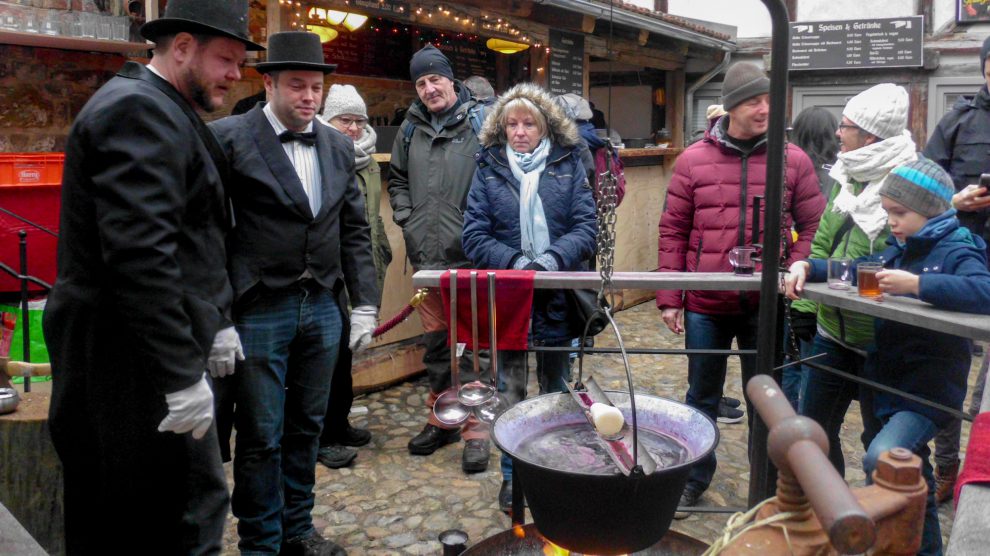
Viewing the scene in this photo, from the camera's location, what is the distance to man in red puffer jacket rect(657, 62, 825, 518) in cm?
400

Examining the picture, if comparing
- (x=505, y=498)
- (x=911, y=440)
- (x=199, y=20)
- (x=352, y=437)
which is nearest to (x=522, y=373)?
(x=505, y=498)

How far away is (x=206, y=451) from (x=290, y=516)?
2.97 ft

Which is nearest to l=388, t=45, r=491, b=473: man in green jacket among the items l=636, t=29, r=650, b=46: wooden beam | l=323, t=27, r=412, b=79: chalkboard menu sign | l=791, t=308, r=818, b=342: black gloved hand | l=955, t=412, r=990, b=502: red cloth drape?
l=791, t=308, r=818, b=342: black gloved hand

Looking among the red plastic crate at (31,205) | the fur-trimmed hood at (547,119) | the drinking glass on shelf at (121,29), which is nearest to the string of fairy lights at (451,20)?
the drinking glass on shelf at (121,29)

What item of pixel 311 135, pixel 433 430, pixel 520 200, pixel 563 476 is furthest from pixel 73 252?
pixel 433 430

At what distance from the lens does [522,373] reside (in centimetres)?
406

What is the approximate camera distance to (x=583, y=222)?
4.25 metres

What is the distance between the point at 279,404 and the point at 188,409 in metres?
0.84

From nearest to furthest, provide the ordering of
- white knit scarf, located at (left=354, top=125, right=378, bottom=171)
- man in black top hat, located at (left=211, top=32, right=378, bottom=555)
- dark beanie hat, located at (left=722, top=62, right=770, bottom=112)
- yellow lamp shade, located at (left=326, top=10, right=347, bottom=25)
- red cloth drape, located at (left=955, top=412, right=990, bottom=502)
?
red cloth drape, located at (left=955, top=412, right=990, bottom=502), man in black top hat, located at (left=211, top=32, right=378, bottom=555), dark beanie hat, located at (left=722, top=62, right=770, bottom=112), white knit scarf, located at (left=354, top=125, right=378, bottom=171), yellow lamp shade, located at (left=326, top=10, right=347, bottom=25)

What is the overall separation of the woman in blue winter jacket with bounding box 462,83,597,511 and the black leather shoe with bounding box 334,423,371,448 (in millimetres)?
1195

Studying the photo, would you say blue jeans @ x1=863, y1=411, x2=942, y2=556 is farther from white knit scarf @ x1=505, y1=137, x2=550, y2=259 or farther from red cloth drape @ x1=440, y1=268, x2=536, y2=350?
white knit scarf @ x1=505, y1=137, x2=550, y2=259

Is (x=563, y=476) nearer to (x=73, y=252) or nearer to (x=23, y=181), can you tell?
(x=73, y=252)

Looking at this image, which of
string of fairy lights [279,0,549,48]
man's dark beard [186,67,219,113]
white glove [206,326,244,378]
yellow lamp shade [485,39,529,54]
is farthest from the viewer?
yellow lamp shade [485,39,529,54]

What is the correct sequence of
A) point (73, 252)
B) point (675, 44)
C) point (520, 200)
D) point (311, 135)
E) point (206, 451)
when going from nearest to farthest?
point (73, 252) < point (206, 451) < point (311, 135) < point (520, 200) < point (675, 44)
